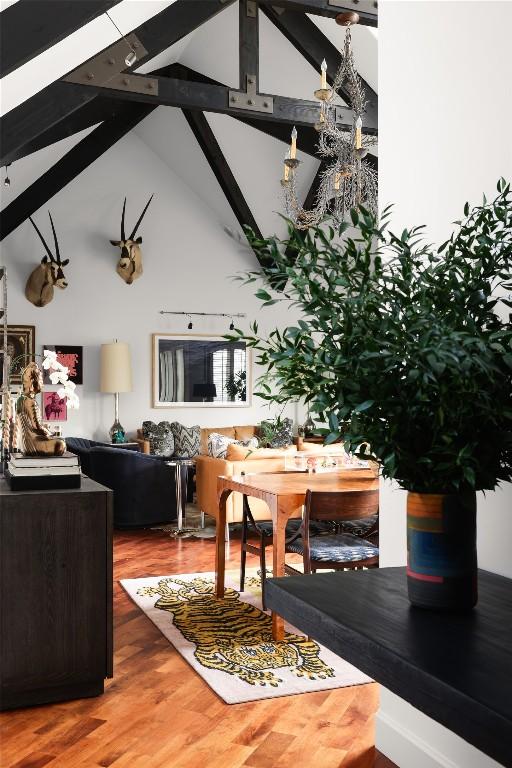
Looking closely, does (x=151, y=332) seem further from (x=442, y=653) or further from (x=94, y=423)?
(x=442, y=653)

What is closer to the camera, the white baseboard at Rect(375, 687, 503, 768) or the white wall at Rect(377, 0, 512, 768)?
the white wall at Rect(377, 0, 512, 768)

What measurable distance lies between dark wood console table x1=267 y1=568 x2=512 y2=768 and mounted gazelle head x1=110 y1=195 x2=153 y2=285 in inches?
318

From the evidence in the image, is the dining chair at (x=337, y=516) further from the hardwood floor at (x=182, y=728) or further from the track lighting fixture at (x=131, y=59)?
the track lighting fixture at (x=131, y=59)

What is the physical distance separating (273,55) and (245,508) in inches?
181

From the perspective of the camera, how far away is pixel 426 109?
2.30m

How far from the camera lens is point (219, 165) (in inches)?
354

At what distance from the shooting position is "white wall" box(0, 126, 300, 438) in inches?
362

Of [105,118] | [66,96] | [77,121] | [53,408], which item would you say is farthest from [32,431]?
[53,408]

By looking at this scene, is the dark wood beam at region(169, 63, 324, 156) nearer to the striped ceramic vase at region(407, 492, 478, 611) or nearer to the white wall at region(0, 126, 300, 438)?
the white wall at region(0, 126, 300, 438)

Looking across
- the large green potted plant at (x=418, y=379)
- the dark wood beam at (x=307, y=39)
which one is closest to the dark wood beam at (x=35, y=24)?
the large green potted plant at (x=418, y=379)

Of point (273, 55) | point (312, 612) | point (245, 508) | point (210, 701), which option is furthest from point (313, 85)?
point (312, 612)

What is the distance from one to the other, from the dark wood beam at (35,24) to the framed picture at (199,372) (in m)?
6.38

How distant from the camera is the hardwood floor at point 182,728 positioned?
2546 millimetres

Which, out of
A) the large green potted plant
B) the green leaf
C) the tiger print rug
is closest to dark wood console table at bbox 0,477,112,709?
the tiger print rug
